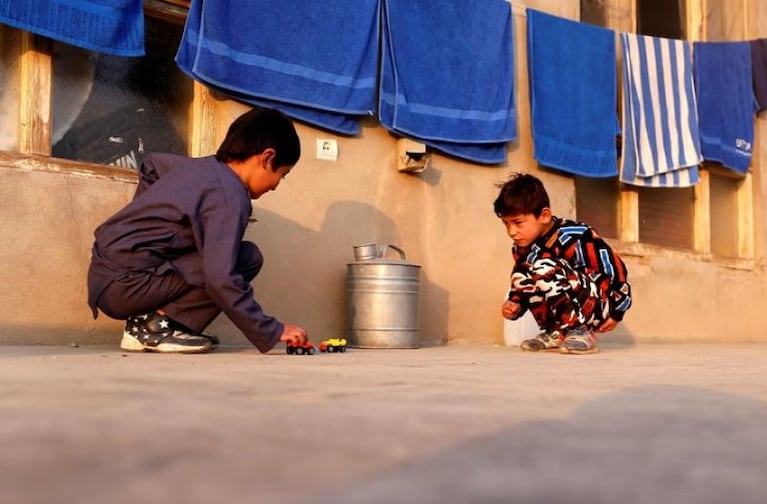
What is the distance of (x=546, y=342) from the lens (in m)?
3.68

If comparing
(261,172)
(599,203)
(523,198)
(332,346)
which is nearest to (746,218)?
(599,203)

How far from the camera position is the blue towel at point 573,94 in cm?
495

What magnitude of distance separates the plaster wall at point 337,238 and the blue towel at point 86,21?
0.53 metres

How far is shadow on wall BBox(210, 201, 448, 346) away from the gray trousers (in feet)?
2.63

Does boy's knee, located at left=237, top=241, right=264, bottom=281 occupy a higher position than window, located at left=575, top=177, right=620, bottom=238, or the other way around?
window, located at left=575, top=177, right=620, bottom=238

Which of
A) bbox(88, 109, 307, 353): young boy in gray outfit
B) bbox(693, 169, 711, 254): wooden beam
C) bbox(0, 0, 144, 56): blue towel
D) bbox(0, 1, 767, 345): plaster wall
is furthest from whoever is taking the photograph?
bbox(693, 169, 711, 254): wooden beam

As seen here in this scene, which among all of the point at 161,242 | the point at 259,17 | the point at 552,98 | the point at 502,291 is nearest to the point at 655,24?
the point at 552,98

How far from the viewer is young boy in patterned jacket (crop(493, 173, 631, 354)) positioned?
3566 mm

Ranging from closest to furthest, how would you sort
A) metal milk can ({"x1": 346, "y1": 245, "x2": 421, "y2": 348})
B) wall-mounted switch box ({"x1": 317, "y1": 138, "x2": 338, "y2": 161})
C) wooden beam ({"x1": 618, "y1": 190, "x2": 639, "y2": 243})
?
1. metal milk can ({"x1": 346, "y1": 245, "x2": 421, "y2": 348})
2. wall-mounted switch box ({"x1": 317, "y1": 138, "x2": 338, "y2": 161})
3. wooden beam ({"x1": 618, "y1": 190, "x2": 639, "y2": 243})

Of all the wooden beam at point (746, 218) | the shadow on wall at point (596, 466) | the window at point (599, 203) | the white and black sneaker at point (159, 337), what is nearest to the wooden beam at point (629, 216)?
the window at point (599, 203)

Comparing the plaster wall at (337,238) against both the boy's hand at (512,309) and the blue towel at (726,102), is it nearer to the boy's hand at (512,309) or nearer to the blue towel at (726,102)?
the boy's hand at (512,309)

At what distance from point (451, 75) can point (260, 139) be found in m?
1.93

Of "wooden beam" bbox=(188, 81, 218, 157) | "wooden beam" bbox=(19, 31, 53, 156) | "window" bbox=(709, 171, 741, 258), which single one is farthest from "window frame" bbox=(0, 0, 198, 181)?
"window" bbox=(709, 171, 741, 258)

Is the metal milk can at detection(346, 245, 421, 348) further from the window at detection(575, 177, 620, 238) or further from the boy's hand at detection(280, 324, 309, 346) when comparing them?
the window at detection(575, 177, 620, 238)
